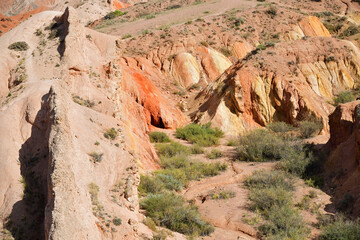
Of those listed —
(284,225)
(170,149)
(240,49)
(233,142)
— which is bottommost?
(233,142)

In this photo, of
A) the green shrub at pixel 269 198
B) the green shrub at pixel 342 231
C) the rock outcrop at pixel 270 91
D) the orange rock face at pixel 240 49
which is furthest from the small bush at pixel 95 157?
the orange rock face at pixel 240 49

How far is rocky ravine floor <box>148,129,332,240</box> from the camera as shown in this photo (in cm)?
1105

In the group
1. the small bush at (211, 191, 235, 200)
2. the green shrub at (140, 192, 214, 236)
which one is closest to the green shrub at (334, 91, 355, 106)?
the small bush at (211, 191, 235, 200)

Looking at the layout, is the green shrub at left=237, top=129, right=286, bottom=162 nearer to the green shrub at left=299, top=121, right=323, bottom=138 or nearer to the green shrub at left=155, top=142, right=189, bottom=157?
the green shrub at left=299, top=121, right=323, bottom=138

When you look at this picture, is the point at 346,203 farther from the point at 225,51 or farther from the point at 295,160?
the point at 225,51

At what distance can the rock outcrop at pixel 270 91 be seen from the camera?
76.9 ft

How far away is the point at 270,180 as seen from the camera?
45.3 feet

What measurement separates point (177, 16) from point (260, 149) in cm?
3237

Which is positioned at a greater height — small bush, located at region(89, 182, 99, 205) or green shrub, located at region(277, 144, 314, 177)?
small bush, located at region(89, 182, 99, 205)

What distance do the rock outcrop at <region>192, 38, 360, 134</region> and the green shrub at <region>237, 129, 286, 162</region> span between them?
5.31 m

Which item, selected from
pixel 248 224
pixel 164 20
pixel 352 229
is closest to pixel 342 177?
pixel 352 229

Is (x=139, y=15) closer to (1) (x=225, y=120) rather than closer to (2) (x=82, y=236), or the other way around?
(1) (x=225, y=120)

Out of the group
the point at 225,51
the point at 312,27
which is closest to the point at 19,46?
the point at 225,51

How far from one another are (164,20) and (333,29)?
20074 millimetres
